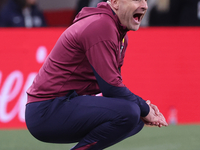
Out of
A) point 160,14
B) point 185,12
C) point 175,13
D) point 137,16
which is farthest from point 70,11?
point 137,16

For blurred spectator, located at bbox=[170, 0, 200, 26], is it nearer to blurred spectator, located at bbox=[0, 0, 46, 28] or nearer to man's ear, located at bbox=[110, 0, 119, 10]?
blurred spectator, located at bbox=[0, 0, 46, 28]

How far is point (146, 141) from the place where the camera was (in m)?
4.86

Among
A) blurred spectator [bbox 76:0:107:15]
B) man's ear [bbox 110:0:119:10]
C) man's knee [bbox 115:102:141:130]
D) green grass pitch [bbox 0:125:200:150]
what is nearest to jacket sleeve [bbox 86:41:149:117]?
man's knee [bbox 115:102:141:130]

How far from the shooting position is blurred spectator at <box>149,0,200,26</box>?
6.42m

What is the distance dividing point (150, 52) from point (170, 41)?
0.35m

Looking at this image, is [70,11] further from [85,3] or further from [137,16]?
[137,16]

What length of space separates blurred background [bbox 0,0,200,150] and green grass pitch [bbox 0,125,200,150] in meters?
0.06

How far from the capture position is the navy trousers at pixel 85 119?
115 inches

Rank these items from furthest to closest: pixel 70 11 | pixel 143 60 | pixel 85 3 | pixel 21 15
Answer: pixel 70 11, pixel 85 3, pixel 21 15, pixel 143 60

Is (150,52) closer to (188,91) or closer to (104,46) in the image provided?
(188,91)

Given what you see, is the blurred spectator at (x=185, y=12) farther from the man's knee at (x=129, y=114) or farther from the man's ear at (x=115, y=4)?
the man's knee at (x=129, y=114)

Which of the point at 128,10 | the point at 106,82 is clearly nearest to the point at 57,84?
the point at 106,82

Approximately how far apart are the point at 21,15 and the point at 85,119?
388 centimetres

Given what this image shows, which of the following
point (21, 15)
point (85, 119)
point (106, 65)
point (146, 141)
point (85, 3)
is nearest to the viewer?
point (106, 65)
